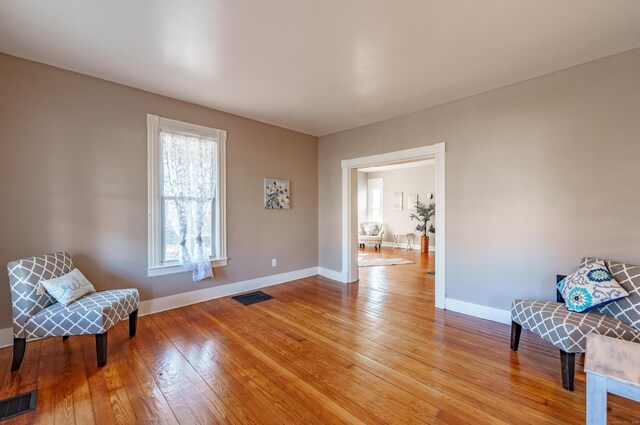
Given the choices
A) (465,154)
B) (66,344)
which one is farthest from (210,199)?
(465,154)

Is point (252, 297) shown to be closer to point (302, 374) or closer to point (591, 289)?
point (302, 374)

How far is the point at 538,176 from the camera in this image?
285 cm

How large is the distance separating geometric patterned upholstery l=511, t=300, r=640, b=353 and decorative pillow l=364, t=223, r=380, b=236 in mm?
6621

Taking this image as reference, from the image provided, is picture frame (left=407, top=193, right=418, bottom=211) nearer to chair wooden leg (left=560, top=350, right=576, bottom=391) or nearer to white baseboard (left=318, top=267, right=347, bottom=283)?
white baseboard (left=318, top=267, right=347, bottom=283)

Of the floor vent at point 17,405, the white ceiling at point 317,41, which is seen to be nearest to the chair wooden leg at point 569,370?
the white ceiling at point 317,41

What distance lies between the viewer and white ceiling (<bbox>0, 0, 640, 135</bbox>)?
74.5 inches

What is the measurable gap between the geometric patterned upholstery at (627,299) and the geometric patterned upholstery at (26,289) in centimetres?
468

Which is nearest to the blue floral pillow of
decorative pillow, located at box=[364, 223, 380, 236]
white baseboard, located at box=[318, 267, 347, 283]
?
white baseboard, located at box=[318, 267, 347, 283]

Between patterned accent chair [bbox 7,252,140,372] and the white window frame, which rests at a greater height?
the white window frame

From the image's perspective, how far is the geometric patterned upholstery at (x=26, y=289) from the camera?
83.4 inches

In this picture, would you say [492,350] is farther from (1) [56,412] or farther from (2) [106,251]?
(2) [106,251]

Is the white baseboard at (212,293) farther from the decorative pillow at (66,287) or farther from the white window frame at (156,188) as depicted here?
the decorative pillow at (66,287)

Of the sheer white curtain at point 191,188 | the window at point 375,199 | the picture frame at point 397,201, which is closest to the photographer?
the sheer white curtain at point 191,188

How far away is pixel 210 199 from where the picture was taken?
3793 mm
